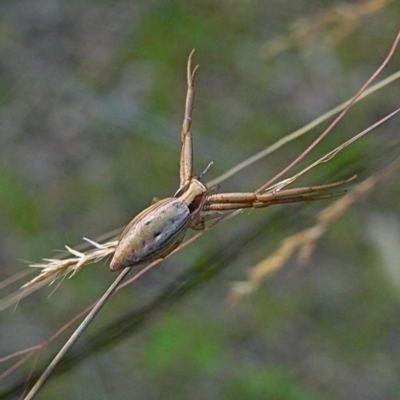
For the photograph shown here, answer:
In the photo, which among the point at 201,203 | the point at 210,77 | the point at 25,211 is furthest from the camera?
the point at 210,77

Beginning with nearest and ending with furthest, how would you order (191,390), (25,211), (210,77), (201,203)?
(201,203), (191,390), (25,211), (210,77)

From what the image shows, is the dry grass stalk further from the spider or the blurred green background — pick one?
the blurred green background

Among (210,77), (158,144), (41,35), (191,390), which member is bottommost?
(191,390)

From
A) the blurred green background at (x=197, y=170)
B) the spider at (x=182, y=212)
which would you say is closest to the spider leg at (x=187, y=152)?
the spider at (x=182, y=212)

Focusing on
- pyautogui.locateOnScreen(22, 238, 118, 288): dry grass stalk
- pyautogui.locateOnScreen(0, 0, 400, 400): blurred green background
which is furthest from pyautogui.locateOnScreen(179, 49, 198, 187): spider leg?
pyautogui.locateOnScreen(0, 0, 400, 400): blurred green background

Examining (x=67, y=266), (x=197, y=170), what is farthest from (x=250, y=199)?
(x=197, y=170)

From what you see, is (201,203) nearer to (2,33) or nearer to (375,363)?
(375,363)

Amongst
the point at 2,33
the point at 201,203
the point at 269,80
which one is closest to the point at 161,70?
the point at 269,80

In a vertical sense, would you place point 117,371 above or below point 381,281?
above
